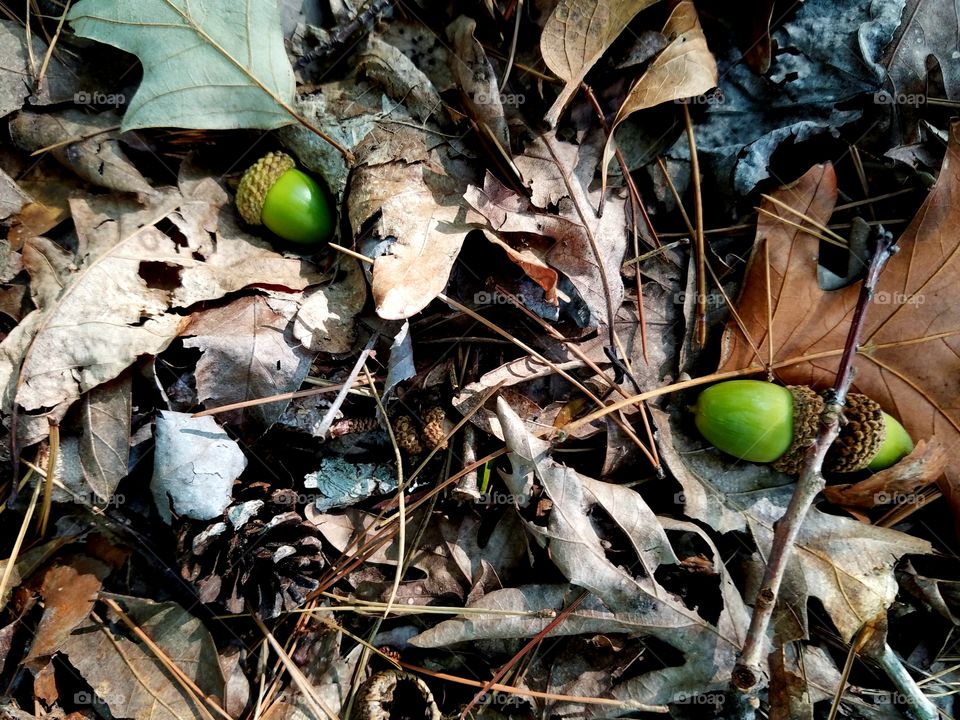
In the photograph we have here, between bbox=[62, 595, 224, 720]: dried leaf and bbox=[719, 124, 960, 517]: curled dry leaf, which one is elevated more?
bbox=[719, 124, 960, 517]: curled dry leaf

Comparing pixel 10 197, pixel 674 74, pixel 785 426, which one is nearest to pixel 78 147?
pixel 10 197

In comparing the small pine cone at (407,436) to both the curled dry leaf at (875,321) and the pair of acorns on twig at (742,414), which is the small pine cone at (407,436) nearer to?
the pair of acorns on twig at (742,414)

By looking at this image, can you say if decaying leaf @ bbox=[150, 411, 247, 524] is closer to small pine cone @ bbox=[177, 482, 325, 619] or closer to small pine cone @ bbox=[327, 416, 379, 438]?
small pine cone @ bbox=[177, 482, 325, 619]

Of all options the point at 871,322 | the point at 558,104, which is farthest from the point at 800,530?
the point at 558,104

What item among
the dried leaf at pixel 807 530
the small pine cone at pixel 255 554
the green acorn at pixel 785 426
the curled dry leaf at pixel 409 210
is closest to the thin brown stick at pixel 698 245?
the green acorn at pixel 785 426

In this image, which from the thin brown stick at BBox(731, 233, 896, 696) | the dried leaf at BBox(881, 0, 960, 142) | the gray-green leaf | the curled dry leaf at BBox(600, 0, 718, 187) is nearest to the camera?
the thin brown stick at BBox(731, 233, 896, 696)

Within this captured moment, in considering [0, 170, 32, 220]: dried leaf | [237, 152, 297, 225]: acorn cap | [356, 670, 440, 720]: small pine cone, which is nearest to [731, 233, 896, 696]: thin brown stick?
[356, 670, 440, 720]: small pine cone

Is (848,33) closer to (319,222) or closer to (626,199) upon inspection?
(626,199)
